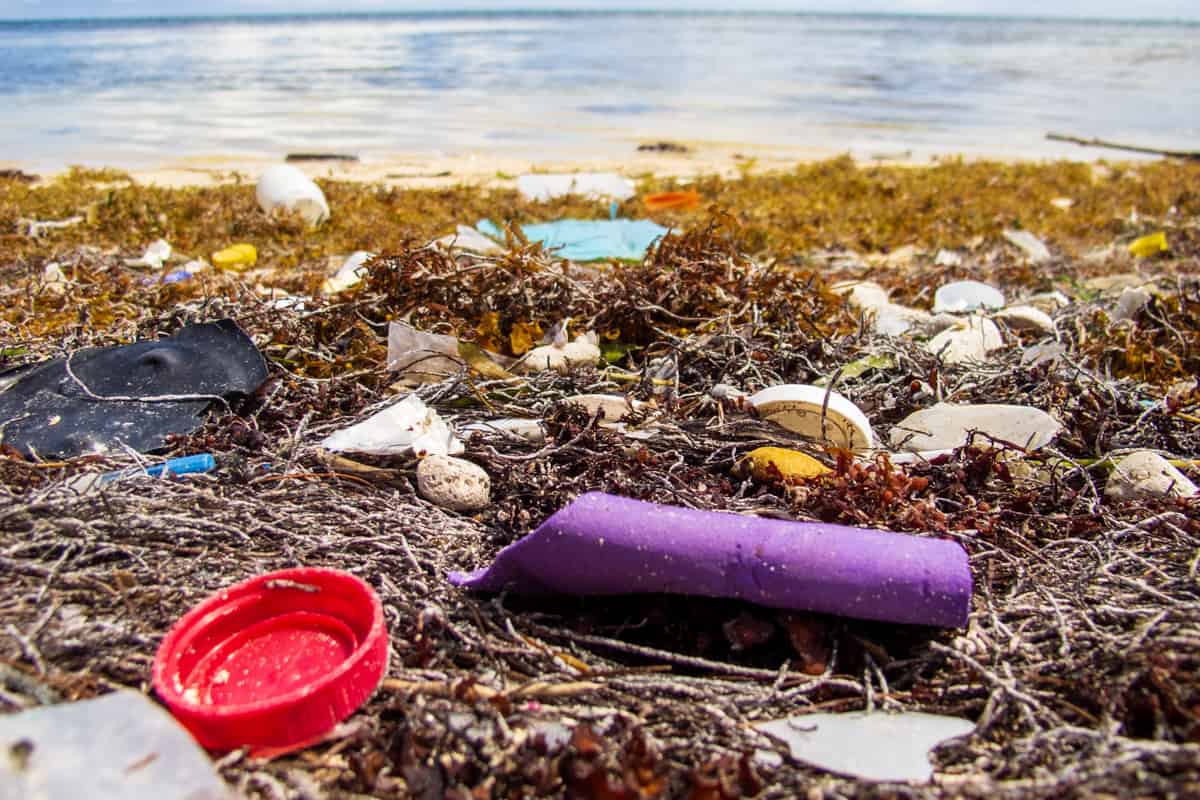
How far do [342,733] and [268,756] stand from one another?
0.43ft

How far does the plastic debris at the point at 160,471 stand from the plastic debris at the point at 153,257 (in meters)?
3.25

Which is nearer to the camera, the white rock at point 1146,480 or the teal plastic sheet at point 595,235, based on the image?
the white rock at point 1146,480

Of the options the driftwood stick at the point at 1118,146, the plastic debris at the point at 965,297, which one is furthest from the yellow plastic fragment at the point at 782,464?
the driftwood stick at the point at 1118,146

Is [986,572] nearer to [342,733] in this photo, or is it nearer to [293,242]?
[342,733]

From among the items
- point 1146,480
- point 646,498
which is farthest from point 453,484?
point 1146,480

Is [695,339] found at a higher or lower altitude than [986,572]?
higher

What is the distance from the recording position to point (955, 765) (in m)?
1.53

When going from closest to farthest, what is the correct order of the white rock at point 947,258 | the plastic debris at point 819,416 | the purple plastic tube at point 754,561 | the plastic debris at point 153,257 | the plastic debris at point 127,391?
the purple plastic tube at point 754,561
the plastic debris at point 127,391
the plastic debris at point 819,416
the plastic debris at point 153,257
the white rock at point 947,258

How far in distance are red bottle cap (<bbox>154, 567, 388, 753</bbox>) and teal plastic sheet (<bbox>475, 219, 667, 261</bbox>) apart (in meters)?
3.81

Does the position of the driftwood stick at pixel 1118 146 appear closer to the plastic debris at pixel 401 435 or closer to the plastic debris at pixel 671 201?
the plastic debris at pixel 671 201

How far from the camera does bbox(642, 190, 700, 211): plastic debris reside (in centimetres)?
751

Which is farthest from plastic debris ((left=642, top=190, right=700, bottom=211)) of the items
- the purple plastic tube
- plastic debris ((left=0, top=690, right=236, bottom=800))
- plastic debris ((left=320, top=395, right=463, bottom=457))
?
plastic debris ((left=0, top=690, right=236, bottom=800))

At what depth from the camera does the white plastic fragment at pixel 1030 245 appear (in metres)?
6.35

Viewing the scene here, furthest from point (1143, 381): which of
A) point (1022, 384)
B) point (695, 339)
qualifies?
point (695, 339)
